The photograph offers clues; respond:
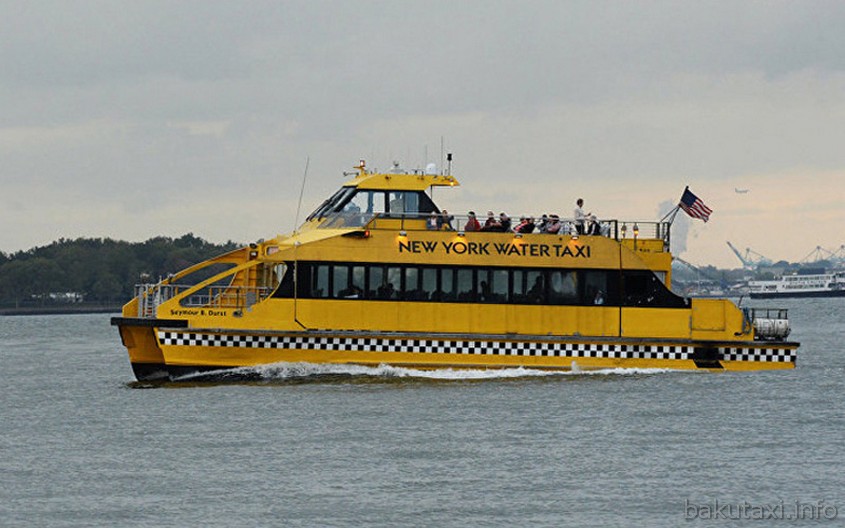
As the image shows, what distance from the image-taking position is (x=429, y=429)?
2359cm

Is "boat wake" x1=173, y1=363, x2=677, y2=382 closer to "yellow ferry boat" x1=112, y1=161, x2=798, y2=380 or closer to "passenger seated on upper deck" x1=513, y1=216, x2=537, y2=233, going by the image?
"yellow ferry boat" x1=112, y1=161, x2=798, y2=380

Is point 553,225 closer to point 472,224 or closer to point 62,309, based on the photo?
point 472,224

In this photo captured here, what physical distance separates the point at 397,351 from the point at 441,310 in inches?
47.9

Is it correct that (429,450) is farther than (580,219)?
No

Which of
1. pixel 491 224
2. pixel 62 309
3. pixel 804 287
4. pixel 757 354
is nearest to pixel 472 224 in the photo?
pixel 491 224

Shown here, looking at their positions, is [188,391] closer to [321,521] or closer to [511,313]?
[511,313]

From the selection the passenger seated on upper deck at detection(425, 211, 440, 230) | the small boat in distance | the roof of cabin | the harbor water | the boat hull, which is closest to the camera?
the harbor water

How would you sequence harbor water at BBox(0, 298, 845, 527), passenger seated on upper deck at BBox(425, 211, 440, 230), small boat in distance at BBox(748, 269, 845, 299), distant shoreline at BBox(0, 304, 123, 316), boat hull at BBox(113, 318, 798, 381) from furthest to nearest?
small boat in distance at BBox(748, 269, 845, 299), distant shoreline at BBox(0, 304, 123, 316), passenger seated on upper deck at BBox(425, 211, 440, 230), boat hull at BBox(113, 318, 798, 381), harbor water at BBox(0, 298, 845, 527)

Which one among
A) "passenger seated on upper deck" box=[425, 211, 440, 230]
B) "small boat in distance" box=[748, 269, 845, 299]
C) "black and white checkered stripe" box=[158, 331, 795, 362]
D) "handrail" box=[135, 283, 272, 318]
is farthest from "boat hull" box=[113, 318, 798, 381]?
"small boat in distance" box=[748, 269, 845, 299]

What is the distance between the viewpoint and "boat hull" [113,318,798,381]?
29.1 meters

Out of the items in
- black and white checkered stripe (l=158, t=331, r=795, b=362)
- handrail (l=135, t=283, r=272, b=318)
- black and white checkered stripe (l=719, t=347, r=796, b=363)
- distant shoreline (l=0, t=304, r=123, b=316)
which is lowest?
black and white checkered stripe (l=719, t=347, r=796, b=363)

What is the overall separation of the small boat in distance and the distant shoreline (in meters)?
73.9

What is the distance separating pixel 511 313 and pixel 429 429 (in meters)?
6.74

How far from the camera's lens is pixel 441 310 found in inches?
1173
